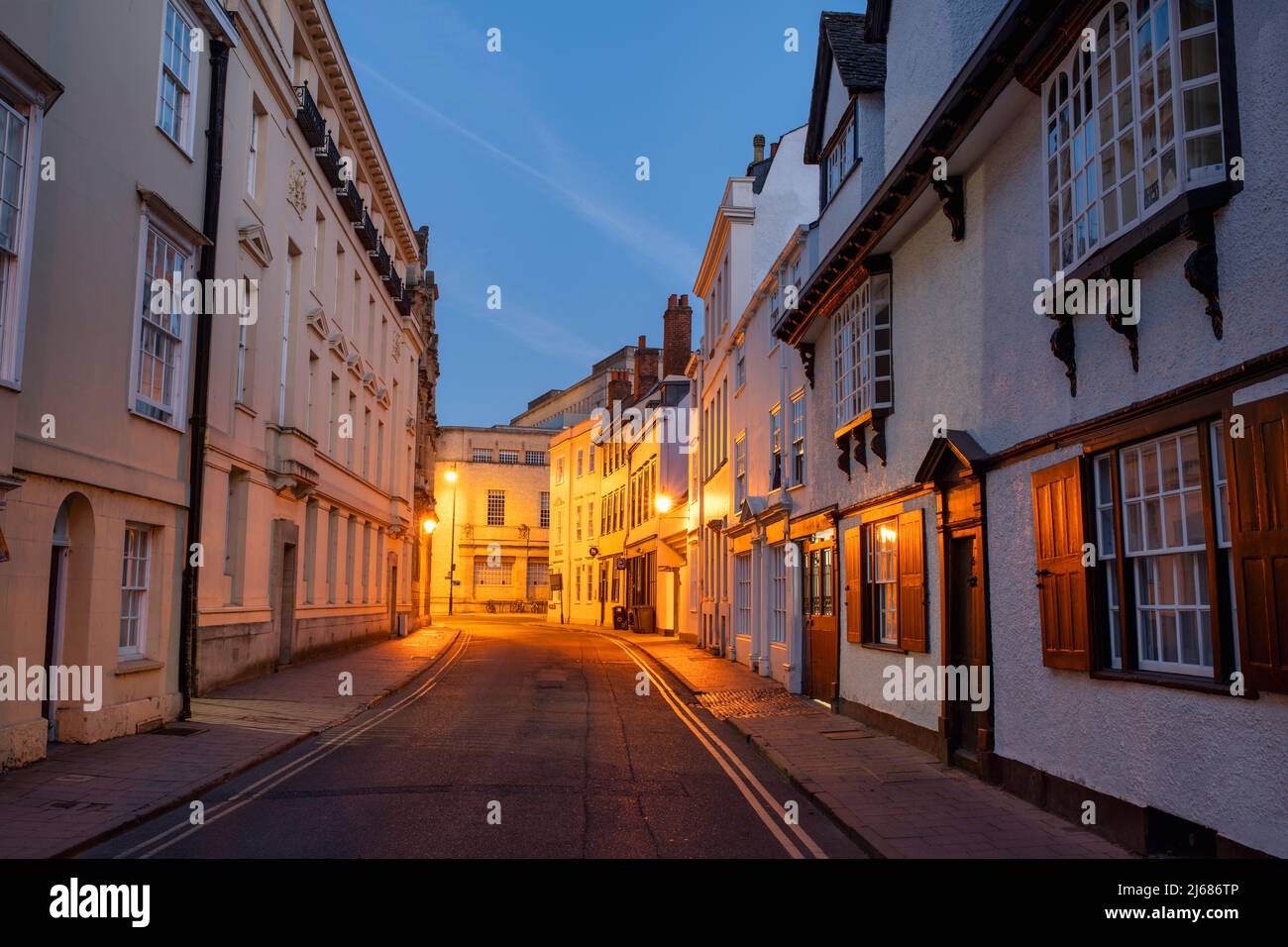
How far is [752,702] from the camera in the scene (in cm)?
1647

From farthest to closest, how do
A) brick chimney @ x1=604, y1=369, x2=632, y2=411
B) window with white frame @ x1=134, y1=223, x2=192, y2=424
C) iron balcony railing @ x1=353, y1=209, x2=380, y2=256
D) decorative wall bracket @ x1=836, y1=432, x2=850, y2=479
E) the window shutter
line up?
1. brick chimney @ x1=604, y1=369, x2=632, y2=411
2. iron balcony railing @ x1=353, y1=209, x2=380, y2=256
3. decorative wall bracket @ x1=836, y1=432, x2=850, y2=479
4. window with white frame @ x1=134, y1=223, x2=192, y2=424
5. the window shutter

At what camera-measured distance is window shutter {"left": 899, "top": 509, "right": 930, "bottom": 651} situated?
38.0ft

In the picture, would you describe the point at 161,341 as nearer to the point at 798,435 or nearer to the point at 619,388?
the point at 798,435

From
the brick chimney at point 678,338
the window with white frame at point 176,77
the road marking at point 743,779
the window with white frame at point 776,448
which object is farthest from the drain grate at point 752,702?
the brick chimney at point 678,338

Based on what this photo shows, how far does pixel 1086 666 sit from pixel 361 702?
11323 mm

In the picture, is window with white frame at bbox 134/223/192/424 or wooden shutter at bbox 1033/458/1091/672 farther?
window with white frame at bbox 134/223/192/424

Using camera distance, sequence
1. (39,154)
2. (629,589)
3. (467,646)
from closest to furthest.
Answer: (39,154) < (467,646) < (629,589)

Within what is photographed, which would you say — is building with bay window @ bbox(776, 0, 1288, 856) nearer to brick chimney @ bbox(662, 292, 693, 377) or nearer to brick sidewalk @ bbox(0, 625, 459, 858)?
brick sidewalk @ bbox(0, 625, 459, 858)

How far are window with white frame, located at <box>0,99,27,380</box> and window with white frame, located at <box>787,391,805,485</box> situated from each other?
12147mm

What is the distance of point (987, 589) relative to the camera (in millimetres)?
9812

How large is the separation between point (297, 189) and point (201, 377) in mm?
8507

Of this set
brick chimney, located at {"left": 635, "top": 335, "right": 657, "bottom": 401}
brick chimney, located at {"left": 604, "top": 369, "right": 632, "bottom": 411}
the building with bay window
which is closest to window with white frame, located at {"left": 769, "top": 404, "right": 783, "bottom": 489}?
the building with bay window

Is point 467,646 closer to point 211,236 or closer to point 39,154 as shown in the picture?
point 211,236
